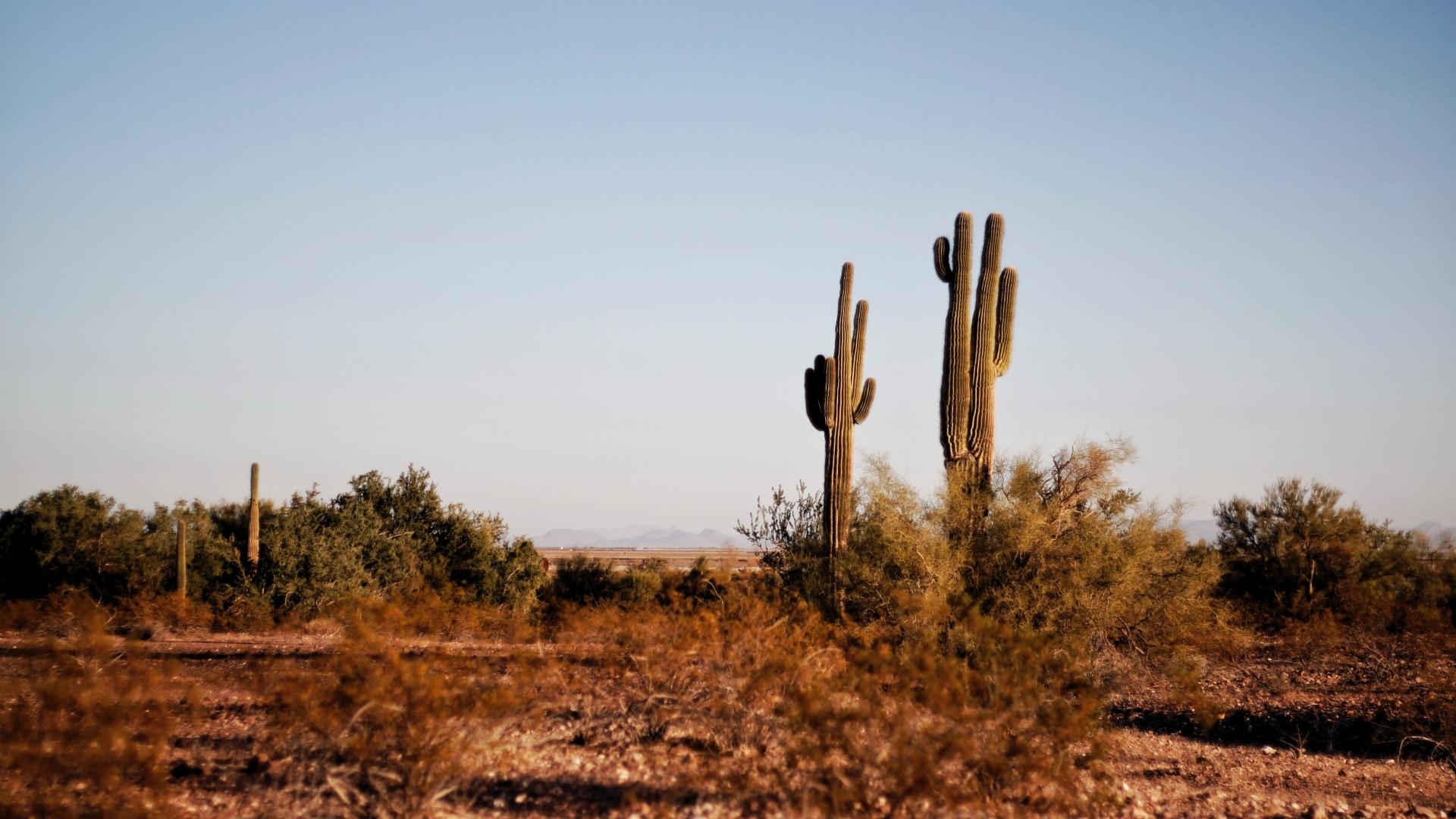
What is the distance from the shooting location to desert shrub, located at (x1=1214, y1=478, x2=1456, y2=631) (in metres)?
21.9

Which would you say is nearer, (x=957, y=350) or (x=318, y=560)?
→ (x=957, y=350)

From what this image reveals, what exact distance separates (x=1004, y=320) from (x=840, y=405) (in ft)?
10.4

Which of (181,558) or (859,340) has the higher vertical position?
(859,340)

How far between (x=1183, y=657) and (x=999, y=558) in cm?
296

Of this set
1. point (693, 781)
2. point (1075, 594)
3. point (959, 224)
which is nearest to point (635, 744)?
point (693, 781)

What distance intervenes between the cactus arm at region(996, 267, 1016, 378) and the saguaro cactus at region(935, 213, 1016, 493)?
13 mm

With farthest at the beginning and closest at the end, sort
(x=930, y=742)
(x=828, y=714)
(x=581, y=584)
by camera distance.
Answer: (x=581, y=584) < (x=828, y=714) < (x=930, y=742)

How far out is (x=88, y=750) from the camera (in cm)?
742

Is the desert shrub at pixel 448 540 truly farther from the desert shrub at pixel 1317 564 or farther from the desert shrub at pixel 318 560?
the desert shrub at pixel 1317 564

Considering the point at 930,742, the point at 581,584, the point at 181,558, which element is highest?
the point at 930,742

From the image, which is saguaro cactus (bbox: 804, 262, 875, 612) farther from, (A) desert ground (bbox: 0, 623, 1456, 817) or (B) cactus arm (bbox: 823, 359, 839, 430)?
(A) desert ground (bbox: 0, 623, 1456, 817)

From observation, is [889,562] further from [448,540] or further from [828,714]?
[448,540]

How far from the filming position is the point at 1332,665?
16531 mm

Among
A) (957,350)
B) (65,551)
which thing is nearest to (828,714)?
(957,350)
